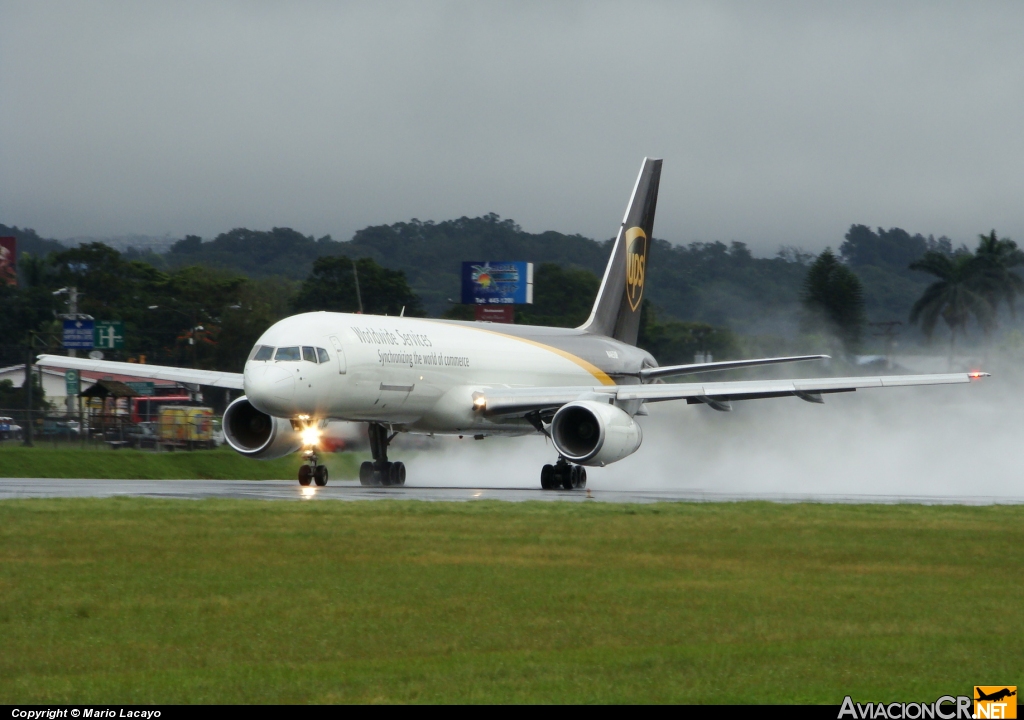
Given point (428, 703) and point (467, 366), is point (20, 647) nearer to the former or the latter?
point (428, 703)

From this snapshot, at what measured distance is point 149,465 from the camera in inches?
1706

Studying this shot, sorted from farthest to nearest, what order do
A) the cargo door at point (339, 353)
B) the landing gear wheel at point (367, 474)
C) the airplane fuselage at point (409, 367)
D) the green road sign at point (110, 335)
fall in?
A: the green road sign at point (110, 335)
the landing gear wheel at point (367, 474)
the cargo door at point (339, 353)
the airplane fuselage at point (409, 367)

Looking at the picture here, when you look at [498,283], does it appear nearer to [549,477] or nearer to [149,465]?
[149,465]

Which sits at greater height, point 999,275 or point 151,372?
point 999,275

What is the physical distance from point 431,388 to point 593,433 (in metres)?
4.00

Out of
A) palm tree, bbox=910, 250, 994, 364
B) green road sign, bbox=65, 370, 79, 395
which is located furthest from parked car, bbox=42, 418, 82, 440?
palm tree, bbox=910, 250, 994, 364

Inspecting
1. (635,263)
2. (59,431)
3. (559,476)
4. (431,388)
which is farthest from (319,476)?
(59,431)

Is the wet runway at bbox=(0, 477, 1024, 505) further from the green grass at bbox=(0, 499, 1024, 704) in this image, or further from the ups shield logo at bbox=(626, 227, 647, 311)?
the ups shield logo at bbox=(626, 227, 647, 311)

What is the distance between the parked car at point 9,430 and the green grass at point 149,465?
14646mm

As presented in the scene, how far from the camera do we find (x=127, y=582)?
1300cm

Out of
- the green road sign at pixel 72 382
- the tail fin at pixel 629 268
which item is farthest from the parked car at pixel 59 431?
the tail fin at pixel 629 268

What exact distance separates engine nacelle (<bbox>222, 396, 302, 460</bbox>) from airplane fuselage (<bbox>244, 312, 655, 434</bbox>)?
169 centimetres

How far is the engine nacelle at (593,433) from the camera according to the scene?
31875mm

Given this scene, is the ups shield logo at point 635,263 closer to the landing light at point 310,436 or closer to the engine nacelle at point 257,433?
the engine nacelle at point 257,433
